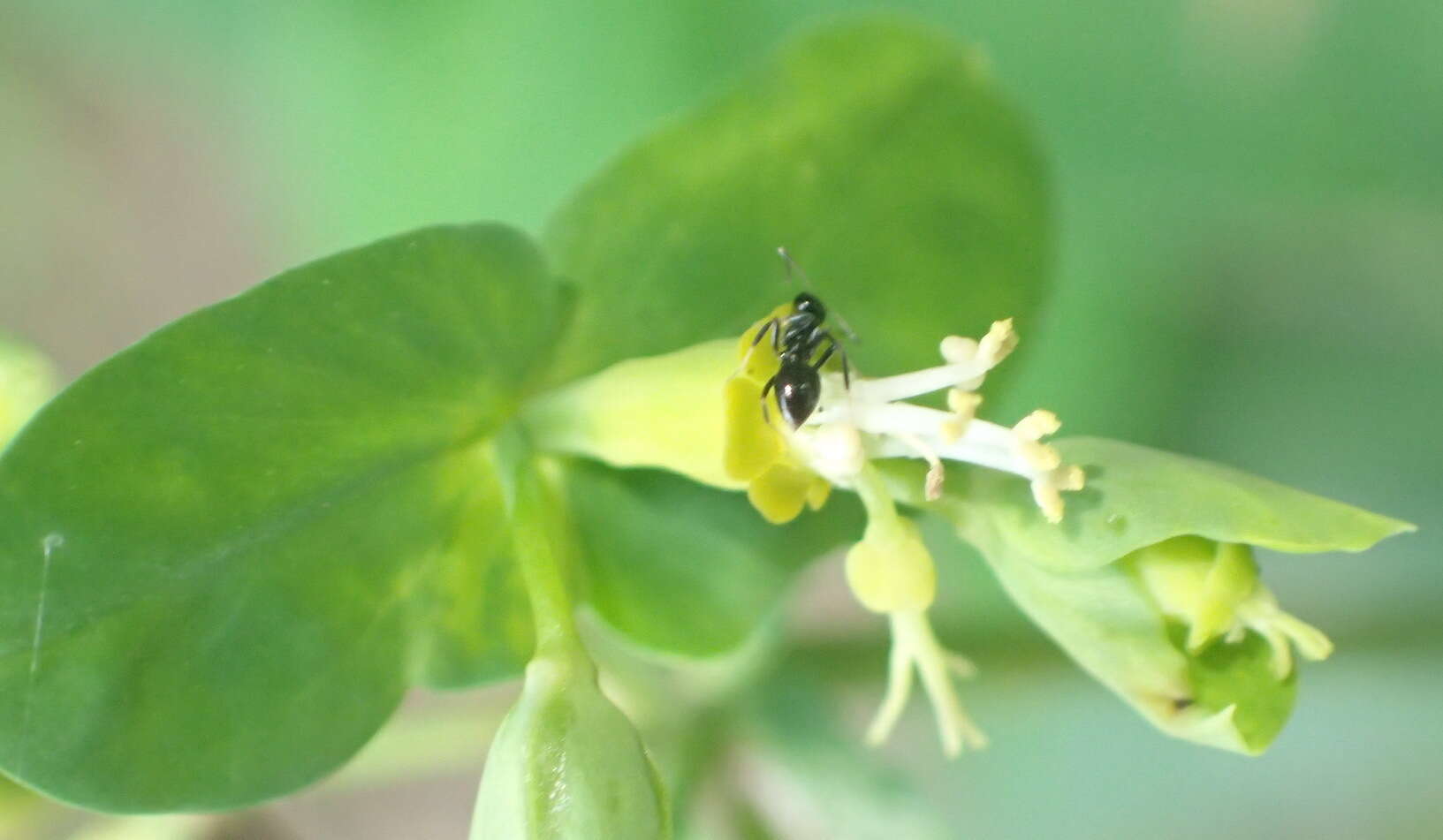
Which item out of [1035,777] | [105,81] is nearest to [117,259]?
[105,81]

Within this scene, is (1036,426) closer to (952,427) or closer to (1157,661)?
(952,427)

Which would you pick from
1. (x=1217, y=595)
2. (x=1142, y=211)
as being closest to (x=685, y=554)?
(x=1217, y=595)

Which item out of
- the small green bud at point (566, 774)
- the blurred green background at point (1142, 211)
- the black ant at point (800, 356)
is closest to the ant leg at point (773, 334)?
the black ant at point (800, 356)

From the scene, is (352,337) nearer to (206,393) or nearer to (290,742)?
(206,393)

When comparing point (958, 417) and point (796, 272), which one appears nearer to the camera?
point (958, 417)

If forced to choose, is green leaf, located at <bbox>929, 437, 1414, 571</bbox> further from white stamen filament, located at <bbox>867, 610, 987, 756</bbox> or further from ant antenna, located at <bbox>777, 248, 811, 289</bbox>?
ant antenna, located at <bbox>777, 248, 811, 289</bbox>

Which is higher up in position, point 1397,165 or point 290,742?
point 1397,165
